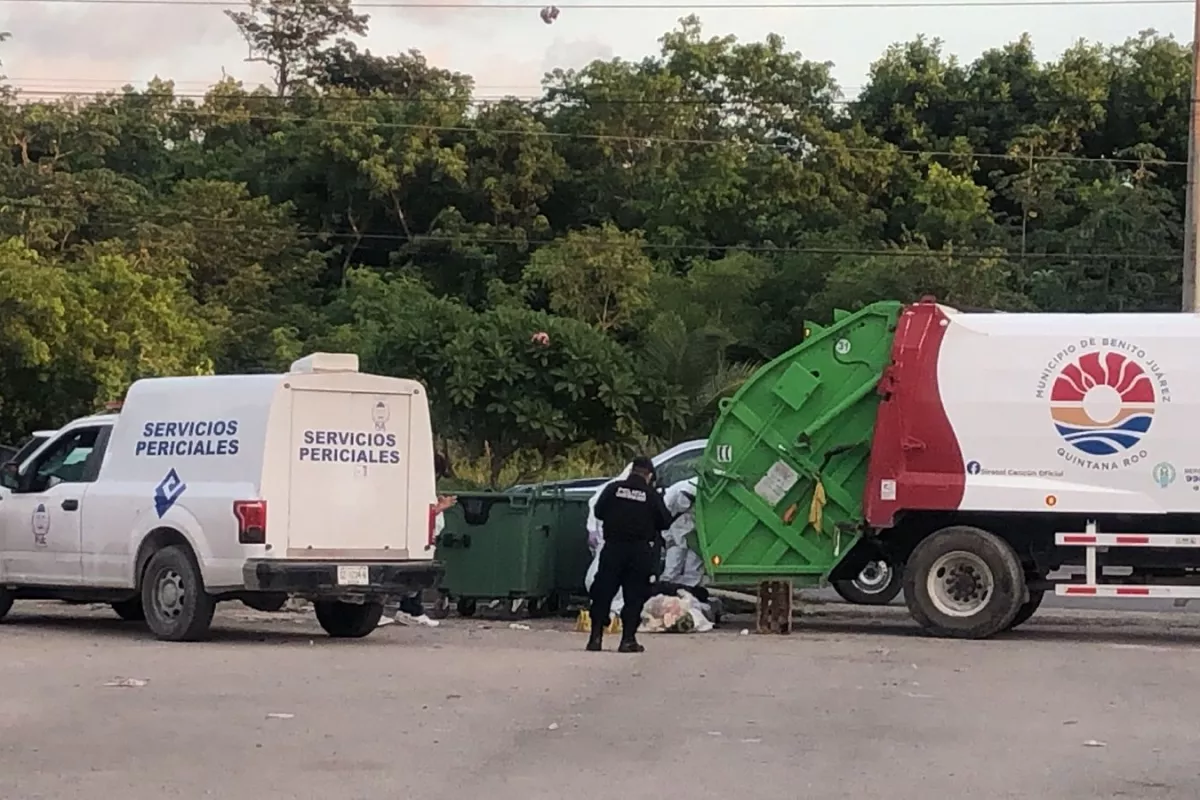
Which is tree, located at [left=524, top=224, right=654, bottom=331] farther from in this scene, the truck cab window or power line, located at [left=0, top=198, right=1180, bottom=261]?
the truck cab window

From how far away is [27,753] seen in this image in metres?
9.87

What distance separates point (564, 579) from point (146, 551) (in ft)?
15.5

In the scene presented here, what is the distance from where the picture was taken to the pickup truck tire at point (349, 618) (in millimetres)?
16938

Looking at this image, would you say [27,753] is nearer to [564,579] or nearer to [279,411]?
[279,411]

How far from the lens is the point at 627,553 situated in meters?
15.8

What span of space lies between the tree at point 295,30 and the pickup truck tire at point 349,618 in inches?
1809

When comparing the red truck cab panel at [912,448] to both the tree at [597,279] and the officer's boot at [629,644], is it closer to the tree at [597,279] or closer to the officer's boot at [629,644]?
the officer's boot at [629,644]

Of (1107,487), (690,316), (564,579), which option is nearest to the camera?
(1107,487)

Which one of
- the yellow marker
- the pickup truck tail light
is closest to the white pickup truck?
the pickup truck tail light

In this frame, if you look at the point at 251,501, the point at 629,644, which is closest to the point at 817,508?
the point at 629,644

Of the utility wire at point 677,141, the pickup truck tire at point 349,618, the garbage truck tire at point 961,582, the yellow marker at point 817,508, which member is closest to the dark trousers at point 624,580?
the pickup truck tire at point 349,618

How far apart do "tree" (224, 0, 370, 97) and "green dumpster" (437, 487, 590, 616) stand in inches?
1735

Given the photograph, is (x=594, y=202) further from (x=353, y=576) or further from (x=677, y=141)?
(x=353, y=576)

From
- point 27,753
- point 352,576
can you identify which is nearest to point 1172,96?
point 352,576
